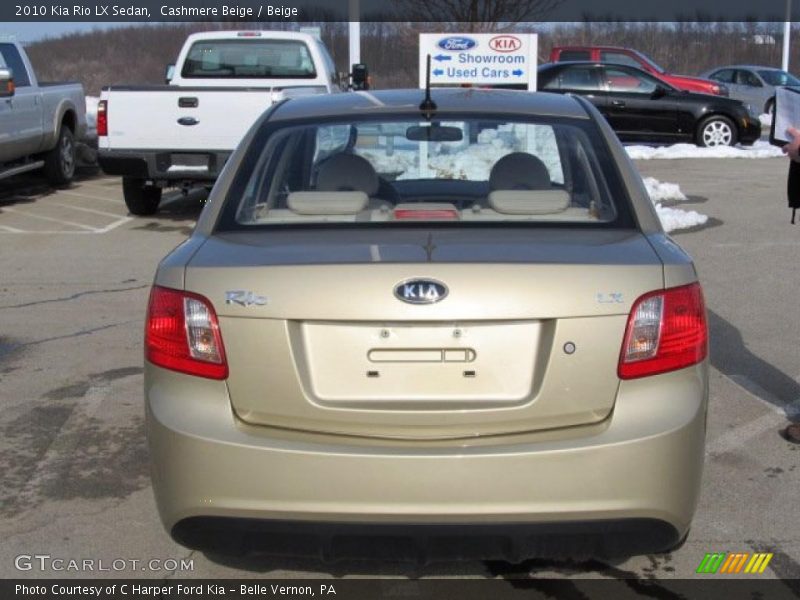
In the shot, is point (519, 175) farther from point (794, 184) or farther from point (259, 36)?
point (259, 36)

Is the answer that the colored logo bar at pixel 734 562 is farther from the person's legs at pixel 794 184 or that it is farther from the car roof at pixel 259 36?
the car roof at pixel 259 36

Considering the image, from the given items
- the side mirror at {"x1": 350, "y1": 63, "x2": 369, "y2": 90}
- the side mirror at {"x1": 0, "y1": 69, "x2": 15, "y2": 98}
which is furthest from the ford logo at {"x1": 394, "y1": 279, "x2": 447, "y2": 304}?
the side mirror at {"x1": 350, "y1": 63, "x2": 369, "y2": 90}

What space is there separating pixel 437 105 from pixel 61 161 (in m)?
11.9

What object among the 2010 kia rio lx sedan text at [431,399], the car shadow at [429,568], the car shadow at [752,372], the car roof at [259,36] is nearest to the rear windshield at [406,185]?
the 2010 kia rio lx sedan text at [431,399]

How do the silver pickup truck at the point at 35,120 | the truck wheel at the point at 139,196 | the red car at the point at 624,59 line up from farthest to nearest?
1. the red car at the point at 624,59
2. the silver pickup truck at the point at 35,120
3. the truck wheel at the point at 139,196

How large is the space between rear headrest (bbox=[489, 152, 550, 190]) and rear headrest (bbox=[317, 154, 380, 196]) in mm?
468

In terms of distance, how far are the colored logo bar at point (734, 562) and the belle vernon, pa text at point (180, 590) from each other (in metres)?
1.33

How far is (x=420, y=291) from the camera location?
3.17m

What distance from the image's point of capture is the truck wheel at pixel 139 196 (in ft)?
41.4

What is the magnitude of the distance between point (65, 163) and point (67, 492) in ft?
37.9

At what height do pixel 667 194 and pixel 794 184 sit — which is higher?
pixel 794 184

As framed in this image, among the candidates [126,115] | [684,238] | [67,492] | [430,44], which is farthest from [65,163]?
[67,492]

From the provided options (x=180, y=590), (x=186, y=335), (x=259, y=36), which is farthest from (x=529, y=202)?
(x=259, y=36)

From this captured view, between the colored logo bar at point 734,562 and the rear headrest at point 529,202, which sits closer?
the rear headrest at point 529,202
